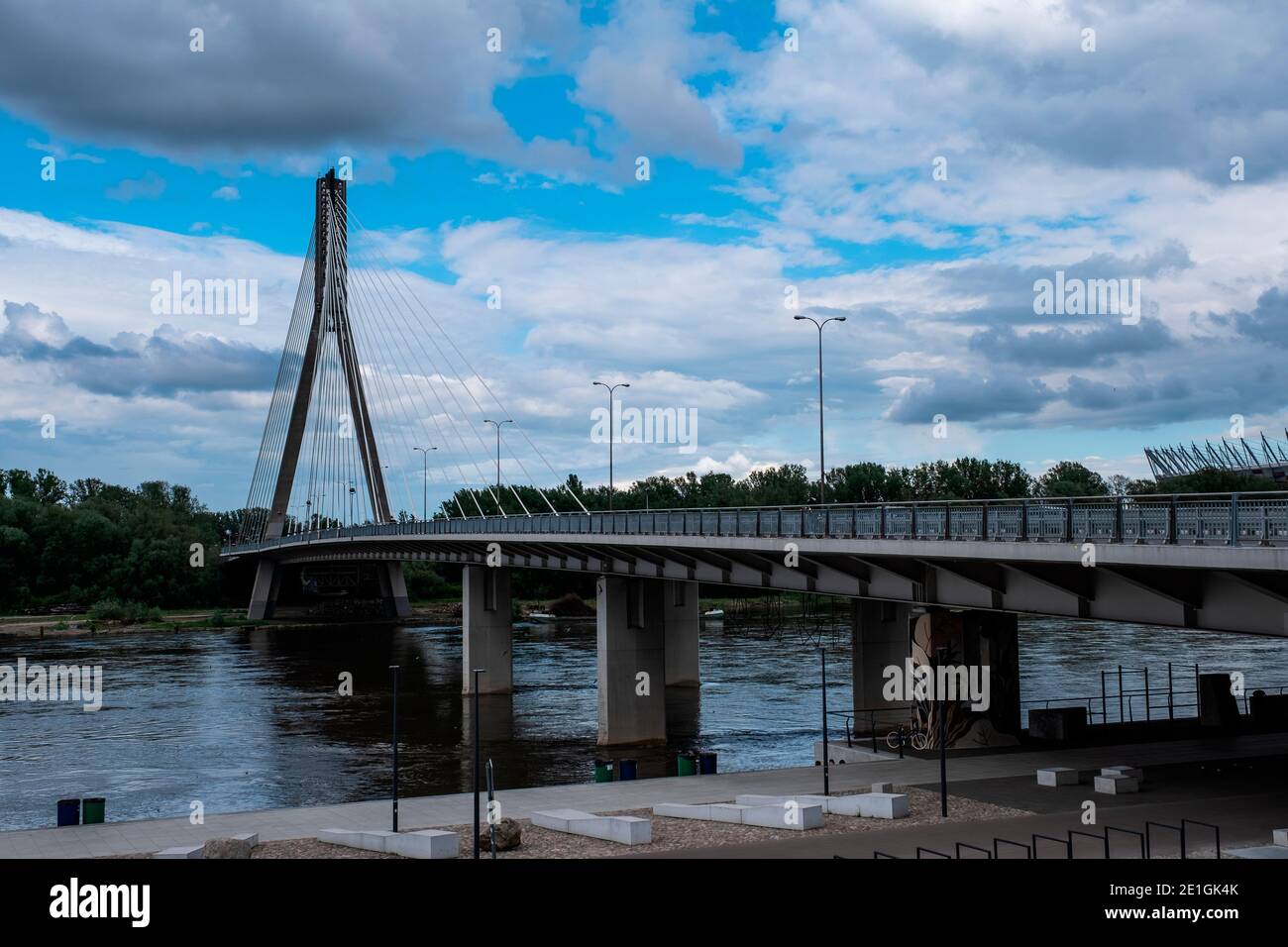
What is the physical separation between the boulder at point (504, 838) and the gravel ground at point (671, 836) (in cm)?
13

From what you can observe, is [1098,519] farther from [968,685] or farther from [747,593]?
[747,593]

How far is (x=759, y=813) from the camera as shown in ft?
79.2

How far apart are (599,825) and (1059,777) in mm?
10870

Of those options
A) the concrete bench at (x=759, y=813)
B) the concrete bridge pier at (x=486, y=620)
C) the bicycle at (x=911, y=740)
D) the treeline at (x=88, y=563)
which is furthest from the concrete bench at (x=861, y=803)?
the treeline at (x=88, y=563)

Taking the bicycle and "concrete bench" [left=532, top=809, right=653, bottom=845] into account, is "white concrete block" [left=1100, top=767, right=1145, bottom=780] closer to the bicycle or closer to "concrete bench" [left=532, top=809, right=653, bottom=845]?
the bicycle

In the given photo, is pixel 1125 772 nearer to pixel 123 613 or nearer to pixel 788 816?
pixel 788 816

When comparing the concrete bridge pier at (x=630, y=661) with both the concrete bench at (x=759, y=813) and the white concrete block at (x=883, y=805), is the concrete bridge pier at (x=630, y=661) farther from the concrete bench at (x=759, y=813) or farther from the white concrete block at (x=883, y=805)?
the white concrete block at (x=883, y=805)

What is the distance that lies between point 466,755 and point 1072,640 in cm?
4684

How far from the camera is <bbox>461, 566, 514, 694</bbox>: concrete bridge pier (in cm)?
6481

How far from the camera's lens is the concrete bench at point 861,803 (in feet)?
80.4

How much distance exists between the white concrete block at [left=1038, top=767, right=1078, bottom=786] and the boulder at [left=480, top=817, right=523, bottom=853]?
39.8ft

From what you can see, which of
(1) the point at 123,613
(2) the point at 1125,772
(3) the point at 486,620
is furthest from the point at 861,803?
(1) the point at 123,613
